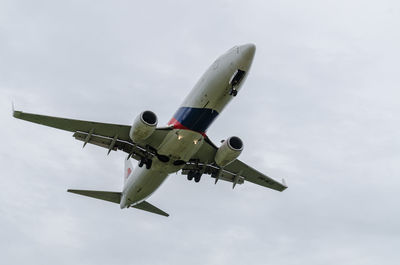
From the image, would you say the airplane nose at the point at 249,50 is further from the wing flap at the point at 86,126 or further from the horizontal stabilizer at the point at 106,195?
the horizontal stabilizer at the point at 106,195

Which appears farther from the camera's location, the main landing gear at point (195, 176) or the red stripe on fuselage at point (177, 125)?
the main landing gear at point (195, 176)

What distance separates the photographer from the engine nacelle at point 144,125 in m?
32.6

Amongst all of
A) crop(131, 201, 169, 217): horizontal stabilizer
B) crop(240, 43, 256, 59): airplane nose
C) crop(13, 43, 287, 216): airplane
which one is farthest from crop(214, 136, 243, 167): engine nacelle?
crop(131, 201, 169, 217): horizontal stabilizer

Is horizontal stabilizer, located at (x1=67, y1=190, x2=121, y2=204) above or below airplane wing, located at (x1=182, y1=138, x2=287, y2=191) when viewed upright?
below

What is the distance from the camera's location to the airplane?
32.6 meters

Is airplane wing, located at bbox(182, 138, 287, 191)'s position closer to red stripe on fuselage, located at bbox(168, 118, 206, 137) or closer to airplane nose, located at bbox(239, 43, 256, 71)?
red stripe on fuselage, located at bbox(168, 118, 206, 137)

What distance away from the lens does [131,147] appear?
3647 cm

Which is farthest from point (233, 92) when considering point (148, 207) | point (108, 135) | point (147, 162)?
point (148, 207)

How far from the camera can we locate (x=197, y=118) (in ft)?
109

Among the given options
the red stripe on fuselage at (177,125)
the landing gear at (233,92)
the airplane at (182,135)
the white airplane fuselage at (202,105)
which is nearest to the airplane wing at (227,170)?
the airplane at (182,135)

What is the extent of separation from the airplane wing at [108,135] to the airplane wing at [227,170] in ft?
11.0

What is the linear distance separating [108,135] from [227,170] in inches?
345

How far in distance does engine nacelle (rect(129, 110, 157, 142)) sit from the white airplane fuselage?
153cm

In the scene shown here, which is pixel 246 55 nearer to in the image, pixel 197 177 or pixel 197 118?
pixel 197 118
